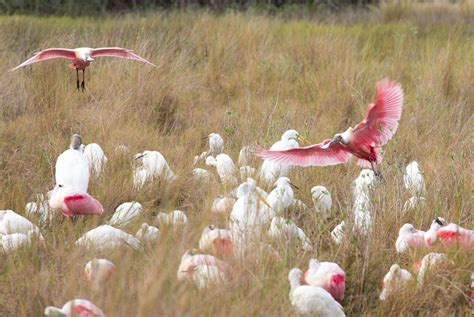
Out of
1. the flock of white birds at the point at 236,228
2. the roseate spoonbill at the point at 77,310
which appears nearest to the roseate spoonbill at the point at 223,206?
the flock of white birds at the point at 236,228

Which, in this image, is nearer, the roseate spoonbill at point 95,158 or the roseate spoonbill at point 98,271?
the roseate spoonbill at point 98,271

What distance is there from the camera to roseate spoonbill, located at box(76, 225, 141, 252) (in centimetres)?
393

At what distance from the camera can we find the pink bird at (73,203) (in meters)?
4.39

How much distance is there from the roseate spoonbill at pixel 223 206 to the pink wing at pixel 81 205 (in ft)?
1.70

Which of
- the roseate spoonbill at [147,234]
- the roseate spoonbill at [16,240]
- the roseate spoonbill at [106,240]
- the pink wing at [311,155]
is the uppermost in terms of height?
the pink wing at [311,155]

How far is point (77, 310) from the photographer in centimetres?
308

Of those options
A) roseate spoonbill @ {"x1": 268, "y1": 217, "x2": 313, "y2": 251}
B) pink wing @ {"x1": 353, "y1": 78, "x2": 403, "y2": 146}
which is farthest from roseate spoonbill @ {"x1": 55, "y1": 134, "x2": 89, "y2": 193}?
pink wing @ {"x1": 353, "y1": 78, "x2": 403, "y2": 146}

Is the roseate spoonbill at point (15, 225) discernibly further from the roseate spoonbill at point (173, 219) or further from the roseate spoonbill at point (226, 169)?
the roseate spoonbill at point (226, 169)

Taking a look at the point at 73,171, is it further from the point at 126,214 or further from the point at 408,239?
the point at 408,239

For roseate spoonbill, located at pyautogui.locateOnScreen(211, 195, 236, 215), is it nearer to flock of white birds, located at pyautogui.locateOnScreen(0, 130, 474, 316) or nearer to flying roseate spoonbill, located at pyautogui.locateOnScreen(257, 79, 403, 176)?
flock of white birds, located at pyautogui.locateOnScreen(0, 130, 474, 316)

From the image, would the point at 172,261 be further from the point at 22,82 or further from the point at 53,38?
the point at 53,38

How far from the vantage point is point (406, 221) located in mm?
4570

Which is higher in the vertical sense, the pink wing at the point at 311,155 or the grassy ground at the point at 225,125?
the pink wing at the point at 311,155

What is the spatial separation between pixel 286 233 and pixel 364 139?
2.03ft
